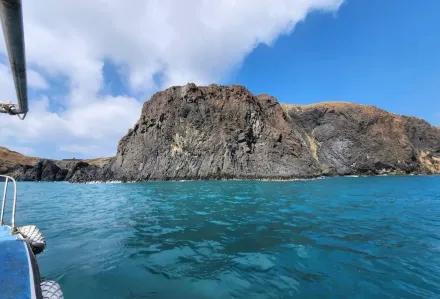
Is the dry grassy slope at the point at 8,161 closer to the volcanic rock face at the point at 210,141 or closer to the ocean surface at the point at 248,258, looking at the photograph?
the volcanic rock face at the point at 210,141

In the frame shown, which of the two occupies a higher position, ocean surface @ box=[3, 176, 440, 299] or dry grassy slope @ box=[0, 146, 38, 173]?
dry grassy slope @ box=[0, 146, 38, 173]

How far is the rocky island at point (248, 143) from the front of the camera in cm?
7475

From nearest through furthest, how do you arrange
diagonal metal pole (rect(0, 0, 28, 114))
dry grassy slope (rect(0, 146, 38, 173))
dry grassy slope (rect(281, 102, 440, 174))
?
diagonal metal pole (rect(0, 0, 28, 114)), dry grassy slope (rect(281, 102, 440, 174)), dry grassy slope (rect(0, 146, 38, 173))

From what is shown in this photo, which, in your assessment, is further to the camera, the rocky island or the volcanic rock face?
the rocky island

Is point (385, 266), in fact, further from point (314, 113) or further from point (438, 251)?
point (314, 113)

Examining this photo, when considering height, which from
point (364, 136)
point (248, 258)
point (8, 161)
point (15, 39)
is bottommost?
point (248, 258)

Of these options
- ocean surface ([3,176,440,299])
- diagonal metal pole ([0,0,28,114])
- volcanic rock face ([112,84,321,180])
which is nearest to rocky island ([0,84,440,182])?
volcanic rock face ([112,84,321,180])

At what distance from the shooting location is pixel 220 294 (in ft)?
18.9

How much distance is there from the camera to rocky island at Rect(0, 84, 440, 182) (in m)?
74.8

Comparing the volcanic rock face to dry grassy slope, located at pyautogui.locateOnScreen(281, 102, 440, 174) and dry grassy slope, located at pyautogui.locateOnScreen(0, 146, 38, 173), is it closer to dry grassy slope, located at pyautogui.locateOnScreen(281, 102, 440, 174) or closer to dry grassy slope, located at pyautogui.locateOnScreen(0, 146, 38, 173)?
dry grassy slope, located at pyautogui.locateOnScreen(281, 102, 440, 174)

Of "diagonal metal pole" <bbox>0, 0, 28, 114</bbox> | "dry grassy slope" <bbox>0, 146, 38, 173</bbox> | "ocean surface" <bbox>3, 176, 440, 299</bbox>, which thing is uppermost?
"dry grassy slope" <bbox>0, 146, 38, 173</bbox>

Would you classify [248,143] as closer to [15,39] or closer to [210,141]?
[210,141]

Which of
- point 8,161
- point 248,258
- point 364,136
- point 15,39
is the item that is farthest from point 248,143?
point 8,161

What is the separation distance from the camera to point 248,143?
3078 inches
